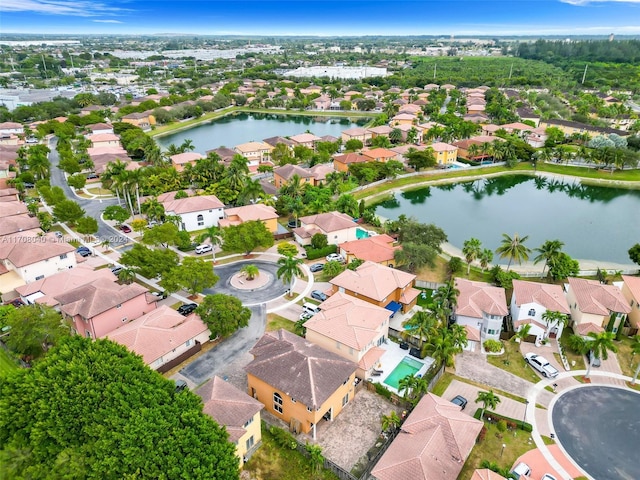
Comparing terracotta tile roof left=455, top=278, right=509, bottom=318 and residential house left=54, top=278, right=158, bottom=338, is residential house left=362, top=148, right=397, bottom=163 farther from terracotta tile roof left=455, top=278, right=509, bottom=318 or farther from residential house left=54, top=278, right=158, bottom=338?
residential house left=54, top=278, right=158, bottom=338

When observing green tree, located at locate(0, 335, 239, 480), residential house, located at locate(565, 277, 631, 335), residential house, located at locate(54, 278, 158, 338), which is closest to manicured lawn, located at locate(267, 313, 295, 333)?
residential house, located at locate(54, 278, 158, 338)

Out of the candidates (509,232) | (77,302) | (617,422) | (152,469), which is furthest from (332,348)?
(509,232)

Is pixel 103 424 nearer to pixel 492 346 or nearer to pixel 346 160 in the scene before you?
pixel 492 346

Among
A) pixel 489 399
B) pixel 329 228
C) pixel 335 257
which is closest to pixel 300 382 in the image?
pixel 489 399

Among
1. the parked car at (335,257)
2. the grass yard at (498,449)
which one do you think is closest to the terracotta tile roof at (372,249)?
the parked car at (335,257)

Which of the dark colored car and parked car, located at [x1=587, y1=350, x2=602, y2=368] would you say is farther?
the dark colored car

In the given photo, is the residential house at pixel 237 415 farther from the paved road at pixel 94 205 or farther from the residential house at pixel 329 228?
the paved road at pixel 94 205
